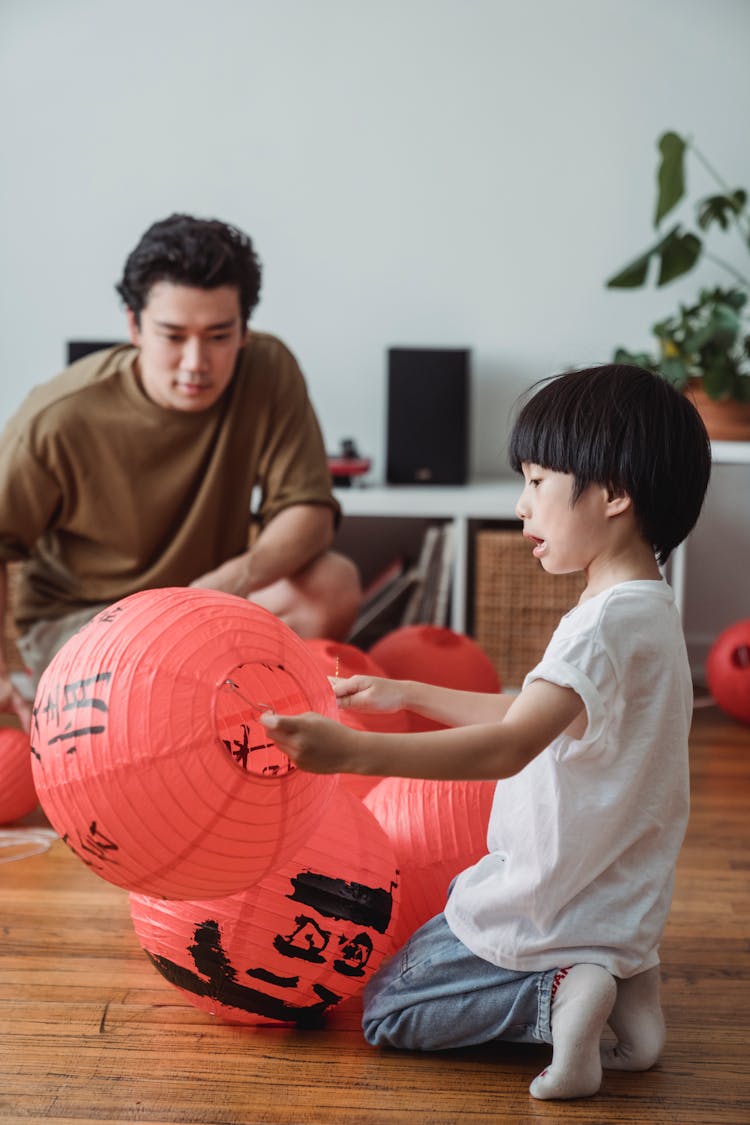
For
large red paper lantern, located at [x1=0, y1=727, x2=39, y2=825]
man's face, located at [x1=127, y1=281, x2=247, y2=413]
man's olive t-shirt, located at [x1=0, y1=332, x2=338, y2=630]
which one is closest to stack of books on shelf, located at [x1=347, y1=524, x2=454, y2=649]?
man's olive t-shirt, located at [x1=0, y1=332, x2=338, y2=630]

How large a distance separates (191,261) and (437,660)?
84 cm

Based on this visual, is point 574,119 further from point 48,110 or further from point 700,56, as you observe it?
point 48,110

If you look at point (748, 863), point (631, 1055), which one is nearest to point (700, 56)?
point (748, 863)

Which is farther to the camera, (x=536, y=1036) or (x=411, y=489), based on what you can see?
(x=411, y=489)

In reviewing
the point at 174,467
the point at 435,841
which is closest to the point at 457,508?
the point at 174,467

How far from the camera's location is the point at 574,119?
305 cm

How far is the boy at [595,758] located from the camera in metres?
1.12

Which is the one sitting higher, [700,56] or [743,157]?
[700,56]

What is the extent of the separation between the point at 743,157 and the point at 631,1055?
2.47 m

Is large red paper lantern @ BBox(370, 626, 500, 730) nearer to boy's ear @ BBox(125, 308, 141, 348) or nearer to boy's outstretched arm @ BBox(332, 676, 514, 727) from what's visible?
boy's ear @ BBox(125, 308, 141, 348)

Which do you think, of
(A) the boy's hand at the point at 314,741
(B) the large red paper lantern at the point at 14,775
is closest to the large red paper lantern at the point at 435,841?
(A) the boy's hand at the point at 314,741

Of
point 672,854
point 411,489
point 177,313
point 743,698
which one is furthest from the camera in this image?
point 411,489

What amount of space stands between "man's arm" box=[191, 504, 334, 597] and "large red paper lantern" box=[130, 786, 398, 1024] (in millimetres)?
923

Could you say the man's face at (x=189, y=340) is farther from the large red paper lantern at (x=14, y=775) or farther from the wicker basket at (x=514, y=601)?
the wicker basket at (x=514, y=601)
